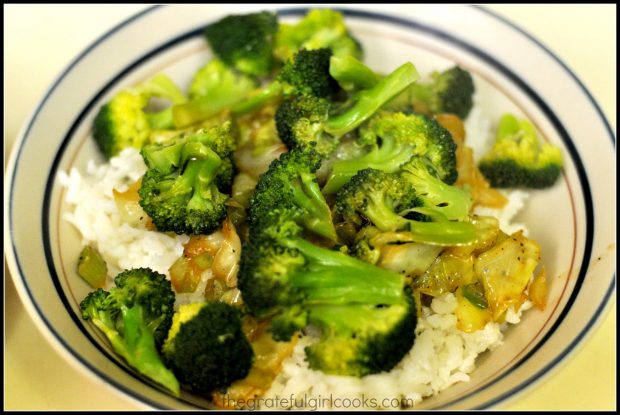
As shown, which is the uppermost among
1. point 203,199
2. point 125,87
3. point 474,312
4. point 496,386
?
point 125,87

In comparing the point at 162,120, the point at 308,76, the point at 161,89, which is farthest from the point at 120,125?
the point at 308,76

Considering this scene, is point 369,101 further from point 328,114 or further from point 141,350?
point 141,350

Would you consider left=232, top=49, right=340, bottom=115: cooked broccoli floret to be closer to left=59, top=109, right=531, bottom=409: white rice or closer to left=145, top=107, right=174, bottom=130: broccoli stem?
left=145, top=107, right=174, bottom=130: broccoli stem

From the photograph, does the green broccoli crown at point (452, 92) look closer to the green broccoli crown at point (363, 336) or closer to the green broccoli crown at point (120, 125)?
the green broccoli crown at point (363, 336)

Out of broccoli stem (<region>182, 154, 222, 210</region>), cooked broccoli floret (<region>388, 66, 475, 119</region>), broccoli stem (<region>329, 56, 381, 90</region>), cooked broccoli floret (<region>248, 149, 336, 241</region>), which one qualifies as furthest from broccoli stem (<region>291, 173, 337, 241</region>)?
cooked broccoli floret (<region>388, 66, 475, 119</region>)

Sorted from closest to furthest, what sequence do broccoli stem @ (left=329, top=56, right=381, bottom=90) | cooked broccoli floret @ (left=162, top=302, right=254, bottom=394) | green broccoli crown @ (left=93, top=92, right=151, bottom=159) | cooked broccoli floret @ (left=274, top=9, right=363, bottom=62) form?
cooked broccoli floret @ (left=162, top=302, right=254, bottom=394), broccoli stem @ (left=329, top=56, right=381, bottom=90), green broccoli crown @ (left=93, top=92, right=151, bottom=159), cooked broccoli floret @ (left=274, top=9, right=363, bottom=62)

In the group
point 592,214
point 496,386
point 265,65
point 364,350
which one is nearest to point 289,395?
point 364,350

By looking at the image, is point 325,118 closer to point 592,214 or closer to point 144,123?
point 144,123
